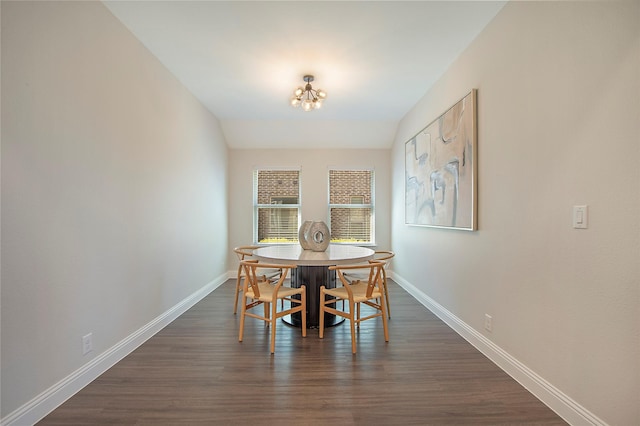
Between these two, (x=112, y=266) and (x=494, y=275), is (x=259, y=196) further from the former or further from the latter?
(x=494, y=275)

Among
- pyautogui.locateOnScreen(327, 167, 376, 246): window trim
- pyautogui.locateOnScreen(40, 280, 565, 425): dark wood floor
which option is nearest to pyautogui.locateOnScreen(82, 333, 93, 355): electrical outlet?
pyautogui.locateOnScreen(40, 280, 565, 425): dark wood floor

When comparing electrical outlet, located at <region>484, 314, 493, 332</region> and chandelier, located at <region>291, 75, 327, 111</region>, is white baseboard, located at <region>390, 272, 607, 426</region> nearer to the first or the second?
electrical outlet, located at <region>484, 314, 493, 332</region>

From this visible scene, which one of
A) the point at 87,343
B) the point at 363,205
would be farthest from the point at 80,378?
the point at 363,205

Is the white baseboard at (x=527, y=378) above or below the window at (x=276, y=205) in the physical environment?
below

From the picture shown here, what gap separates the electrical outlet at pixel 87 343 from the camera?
189 cm

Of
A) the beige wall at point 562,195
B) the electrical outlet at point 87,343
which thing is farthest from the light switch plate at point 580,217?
the electrical outlet at point 87,343

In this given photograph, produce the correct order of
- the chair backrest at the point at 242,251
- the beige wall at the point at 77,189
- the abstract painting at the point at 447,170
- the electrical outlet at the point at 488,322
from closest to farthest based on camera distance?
the beige wall at the point at 77,189 → the electrical outlet at the point at 488,322 → the abstract painting at the point at 447,170 → the chair backrest at the point at 242,251

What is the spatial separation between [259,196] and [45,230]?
375cm

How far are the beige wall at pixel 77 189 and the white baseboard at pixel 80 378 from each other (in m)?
0.04

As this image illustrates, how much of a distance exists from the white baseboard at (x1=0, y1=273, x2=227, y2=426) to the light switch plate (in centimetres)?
302

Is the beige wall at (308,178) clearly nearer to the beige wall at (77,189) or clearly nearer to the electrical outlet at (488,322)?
the beige wall at (77,189)

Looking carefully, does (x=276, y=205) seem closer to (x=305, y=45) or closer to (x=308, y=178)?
(x=308, y=178)

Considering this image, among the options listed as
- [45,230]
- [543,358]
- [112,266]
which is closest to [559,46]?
[543,358]

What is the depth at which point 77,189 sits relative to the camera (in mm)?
1838
